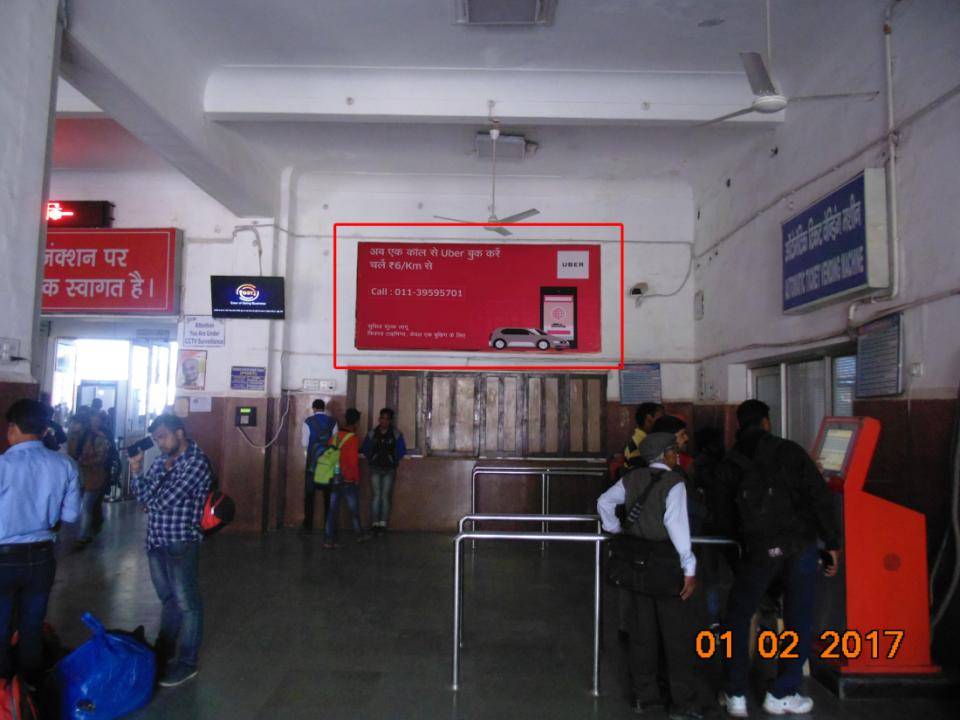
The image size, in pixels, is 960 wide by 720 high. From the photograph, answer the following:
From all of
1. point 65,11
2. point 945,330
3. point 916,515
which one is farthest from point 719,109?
point 65,11

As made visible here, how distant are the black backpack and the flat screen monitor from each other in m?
0.45

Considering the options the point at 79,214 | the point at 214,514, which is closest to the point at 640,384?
the point at 214,514

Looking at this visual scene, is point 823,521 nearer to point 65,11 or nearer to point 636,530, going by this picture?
point 636,530

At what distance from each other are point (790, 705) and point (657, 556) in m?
1.00

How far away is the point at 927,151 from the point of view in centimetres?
385

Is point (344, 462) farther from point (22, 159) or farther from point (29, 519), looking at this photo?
point (22, 159)

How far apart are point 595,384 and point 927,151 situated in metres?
4.60

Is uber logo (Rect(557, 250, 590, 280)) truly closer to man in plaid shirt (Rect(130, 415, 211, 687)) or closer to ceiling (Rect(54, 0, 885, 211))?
ceiling (Rect(54, 0, 885, 211))

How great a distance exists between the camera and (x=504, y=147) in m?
6.80

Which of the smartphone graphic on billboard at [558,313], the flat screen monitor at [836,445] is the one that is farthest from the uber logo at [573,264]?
the flat screen monitor at [836,445]

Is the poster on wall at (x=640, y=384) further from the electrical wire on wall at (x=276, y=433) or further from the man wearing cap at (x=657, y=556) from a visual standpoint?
the man wearing cap at (x=657, y=556)

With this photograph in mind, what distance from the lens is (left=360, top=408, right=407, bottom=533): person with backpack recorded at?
736 centimetres

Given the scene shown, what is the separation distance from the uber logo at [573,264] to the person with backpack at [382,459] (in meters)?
2.63
